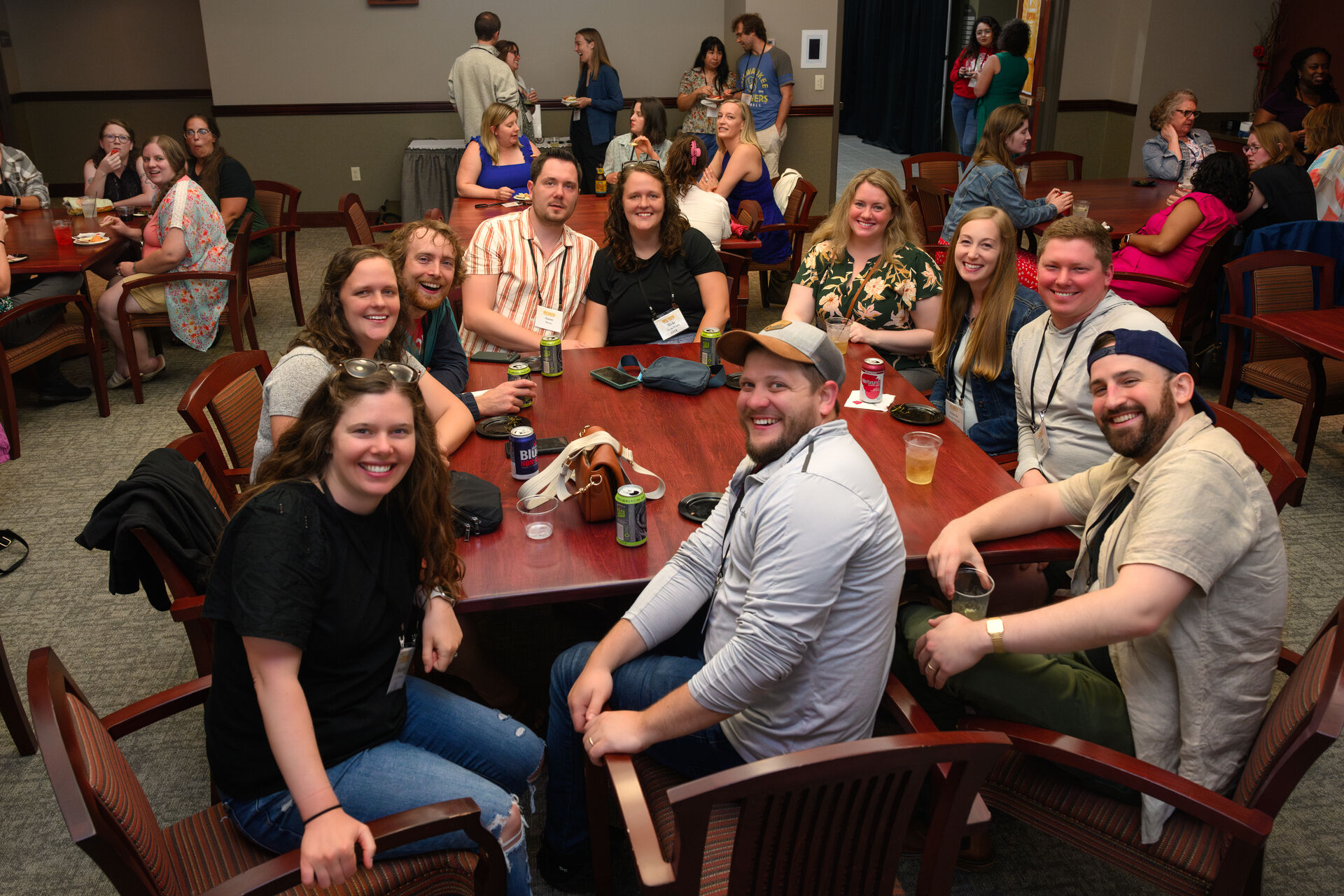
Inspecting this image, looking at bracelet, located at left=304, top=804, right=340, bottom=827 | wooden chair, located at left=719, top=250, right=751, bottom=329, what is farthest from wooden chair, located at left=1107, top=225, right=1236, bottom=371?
bracelet, located at left=304, top=804, right=340, bottom=827

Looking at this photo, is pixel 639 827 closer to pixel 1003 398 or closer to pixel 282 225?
pixel 1003 398

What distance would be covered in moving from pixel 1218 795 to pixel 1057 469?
1.21 meters

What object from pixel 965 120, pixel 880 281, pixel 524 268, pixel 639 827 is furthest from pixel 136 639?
pixel 965 120

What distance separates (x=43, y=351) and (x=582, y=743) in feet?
12.5

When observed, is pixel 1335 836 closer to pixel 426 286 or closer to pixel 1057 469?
pixel 1057 469

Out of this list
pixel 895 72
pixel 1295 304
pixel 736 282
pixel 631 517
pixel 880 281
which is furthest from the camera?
pixel 895 72

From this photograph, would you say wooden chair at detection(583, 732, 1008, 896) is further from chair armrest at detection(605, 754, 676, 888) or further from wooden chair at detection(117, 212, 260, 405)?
wooden chair at detection(117, 212, 260, 405)

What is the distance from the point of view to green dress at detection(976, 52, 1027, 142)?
772 cm

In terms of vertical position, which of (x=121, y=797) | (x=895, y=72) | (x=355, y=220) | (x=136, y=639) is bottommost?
(x=136, y=639)

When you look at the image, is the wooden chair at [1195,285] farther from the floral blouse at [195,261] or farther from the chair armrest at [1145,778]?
the floral blouse at [195,261]

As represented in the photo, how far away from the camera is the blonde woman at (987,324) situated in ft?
9.69

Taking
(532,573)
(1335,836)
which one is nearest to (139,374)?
(532,573)

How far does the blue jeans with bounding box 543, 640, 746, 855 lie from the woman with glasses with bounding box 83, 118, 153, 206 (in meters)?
5.20

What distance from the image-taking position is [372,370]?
5.76 feet
